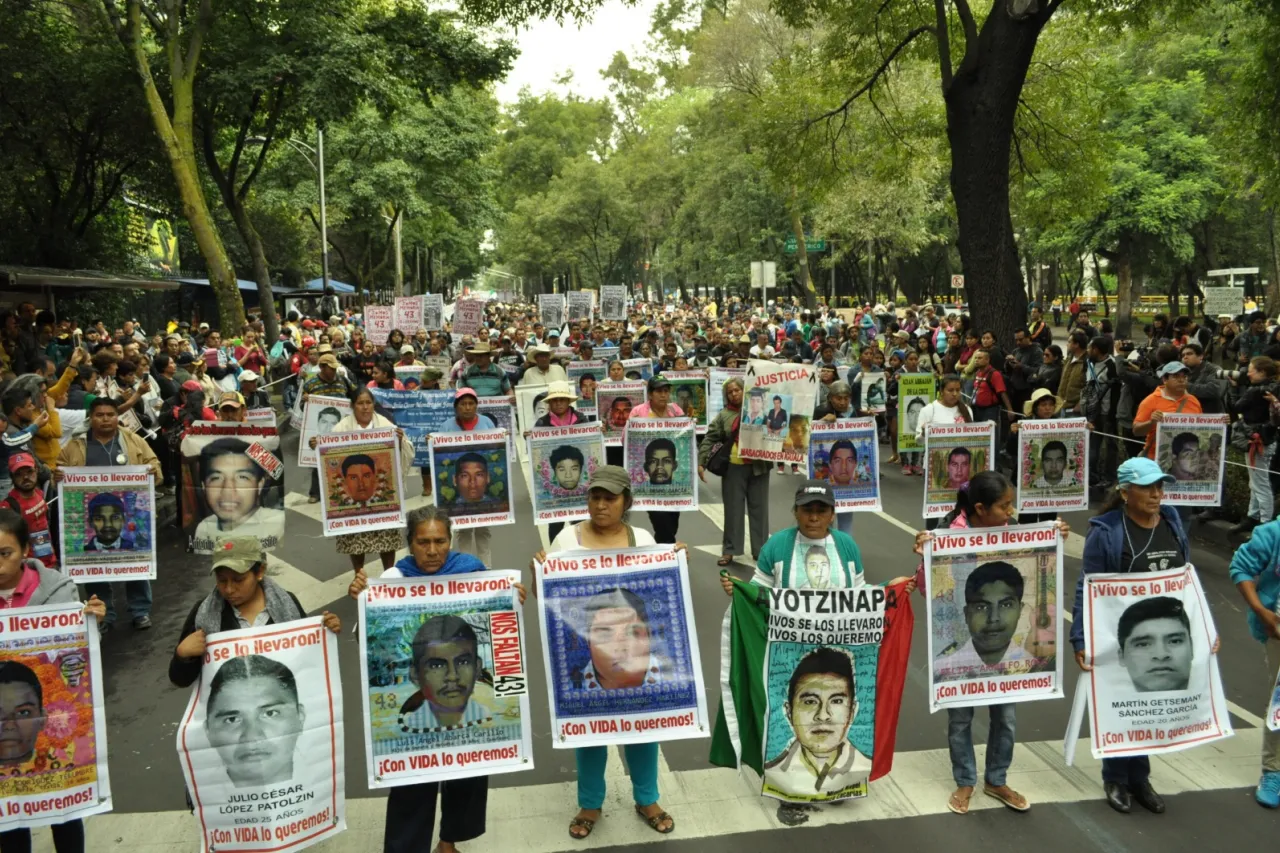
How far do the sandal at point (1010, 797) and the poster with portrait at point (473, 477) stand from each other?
410 centimetres

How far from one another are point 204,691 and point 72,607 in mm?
703

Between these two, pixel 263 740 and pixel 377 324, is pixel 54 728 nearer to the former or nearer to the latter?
pixel 263 740

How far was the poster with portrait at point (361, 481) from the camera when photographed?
795cm

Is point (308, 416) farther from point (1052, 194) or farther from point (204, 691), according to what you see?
point (1052, 194)

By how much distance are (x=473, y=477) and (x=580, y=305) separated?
23719 millimetres

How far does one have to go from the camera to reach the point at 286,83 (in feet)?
65.5

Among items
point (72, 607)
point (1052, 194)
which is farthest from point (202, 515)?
point (1052, 194)

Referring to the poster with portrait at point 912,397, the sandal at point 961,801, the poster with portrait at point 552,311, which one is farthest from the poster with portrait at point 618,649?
the poster with portrait at point 552,311

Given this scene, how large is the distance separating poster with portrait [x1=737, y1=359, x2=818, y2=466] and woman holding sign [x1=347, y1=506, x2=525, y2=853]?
14.9 ft

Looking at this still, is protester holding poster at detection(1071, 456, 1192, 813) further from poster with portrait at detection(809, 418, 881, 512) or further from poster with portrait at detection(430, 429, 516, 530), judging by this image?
poster with portrait at detection(430, 429, 516, 530)

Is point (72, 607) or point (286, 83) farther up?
point (286, 83)

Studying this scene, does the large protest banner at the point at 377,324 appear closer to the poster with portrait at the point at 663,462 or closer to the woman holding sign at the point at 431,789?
the poster with portrait at the point at 663,462

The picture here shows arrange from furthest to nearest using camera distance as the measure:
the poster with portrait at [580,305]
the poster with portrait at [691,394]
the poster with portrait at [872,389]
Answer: the poster with portrait at [580,305], the poster with portrait at [872,389], the poster with portrait at [691,394]

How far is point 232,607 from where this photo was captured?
418 centimetres
